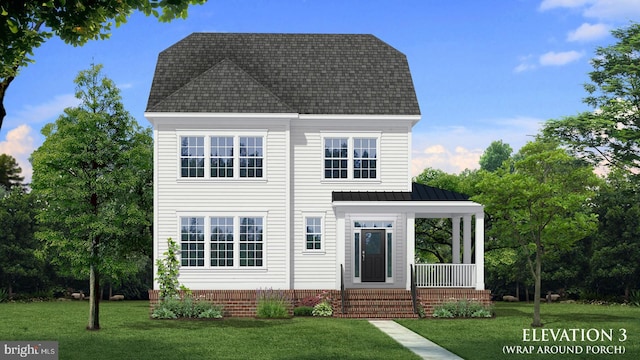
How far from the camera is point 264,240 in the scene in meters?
27.9

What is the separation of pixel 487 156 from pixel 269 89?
5257cm

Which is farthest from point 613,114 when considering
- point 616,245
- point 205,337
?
point 205,337

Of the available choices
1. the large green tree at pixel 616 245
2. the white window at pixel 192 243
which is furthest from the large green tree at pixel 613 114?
the white window at pixel 192 243

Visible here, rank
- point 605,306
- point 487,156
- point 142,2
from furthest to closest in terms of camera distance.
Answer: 1. point 487,156
2. point 605,306
3. point 142,2

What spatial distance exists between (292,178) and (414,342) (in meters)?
10.5

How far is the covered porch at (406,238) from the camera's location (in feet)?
90.4

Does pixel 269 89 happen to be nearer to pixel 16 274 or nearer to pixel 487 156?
pixel 16 274

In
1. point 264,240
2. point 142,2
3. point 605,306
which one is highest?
point 142,2

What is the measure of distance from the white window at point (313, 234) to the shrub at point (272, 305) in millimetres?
2414

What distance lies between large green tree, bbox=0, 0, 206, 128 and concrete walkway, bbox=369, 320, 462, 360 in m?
9.82

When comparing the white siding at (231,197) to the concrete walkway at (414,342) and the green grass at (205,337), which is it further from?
the concrete walkway at (414,342)

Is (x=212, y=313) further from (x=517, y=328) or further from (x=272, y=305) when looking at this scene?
(x=517, y=328)

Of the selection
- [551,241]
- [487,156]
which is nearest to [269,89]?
[551,241]

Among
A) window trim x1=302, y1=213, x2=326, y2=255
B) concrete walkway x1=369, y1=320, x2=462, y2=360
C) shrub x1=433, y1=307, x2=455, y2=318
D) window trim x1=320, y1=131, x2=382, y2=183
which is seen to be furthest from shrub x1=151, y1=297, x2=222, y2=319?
shrub x1=433, y1=307, x2=455, y2=318
